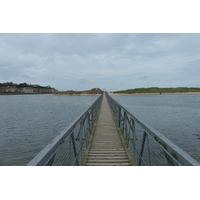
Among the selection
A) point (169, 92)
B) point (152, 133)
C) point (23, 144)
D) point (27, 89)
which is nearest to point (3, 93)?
point (27, 89)

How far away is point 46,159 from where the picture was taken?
73.6 inches

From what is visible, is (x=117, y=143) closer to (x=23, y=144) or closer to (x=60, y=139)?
(x=60, y=139)

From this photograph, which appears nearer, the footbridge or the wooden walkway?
the footbridge

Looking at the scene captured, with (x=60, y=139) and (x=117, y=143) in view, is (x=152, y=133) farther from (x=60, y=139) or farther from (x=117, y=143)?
(x=117, y=143)

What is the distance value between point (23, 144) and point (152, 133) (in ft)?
31.7

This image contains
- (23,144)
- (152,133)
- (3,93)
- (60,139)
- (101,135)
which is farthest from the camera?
(3,93)

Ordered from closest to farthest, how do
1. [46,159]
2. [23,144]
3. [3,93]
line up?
1. [46,159]
2. [23,144]
3. [3,93]

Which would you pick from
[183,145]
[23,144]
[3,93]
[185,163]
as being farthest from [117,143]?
[3,93]

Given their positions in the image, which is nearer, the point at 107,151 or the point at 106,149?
the point at 107,151

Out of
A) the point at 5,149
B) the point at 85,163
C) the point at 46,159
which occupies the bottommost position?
the point at 5,149

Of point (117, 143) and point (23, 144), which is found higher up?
point (117, 143)

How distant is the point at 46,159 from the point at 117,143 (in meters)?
4.33

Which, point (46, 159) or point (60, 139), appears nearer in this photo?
point (46, 159)

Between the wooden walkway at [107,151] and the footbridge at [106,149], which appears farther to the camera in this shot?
the wooden walkway at [107,151]
